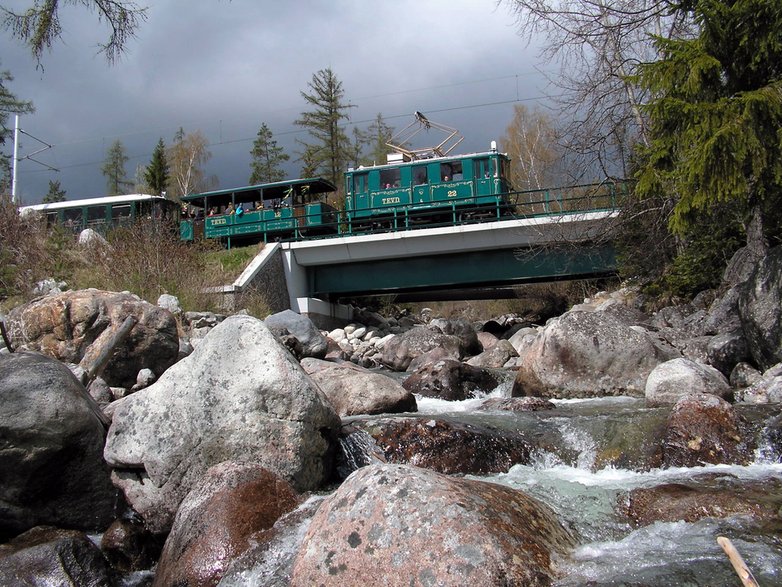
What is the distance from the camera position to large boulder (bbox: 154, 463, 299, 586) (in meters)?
4.21

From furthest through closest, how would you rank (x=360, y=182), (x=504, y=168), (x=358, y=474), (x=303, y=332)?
(x=360, y=182) < (x=504, y=168) < (x=303, y=332) < (x=358, y=474)

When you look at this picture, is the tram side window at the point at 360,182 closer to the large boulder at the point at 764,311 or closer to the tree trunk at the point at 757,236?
the tree trunk at the point at 757,236

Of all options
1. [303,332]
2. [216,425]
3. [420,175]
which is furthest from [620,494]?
[420,175]

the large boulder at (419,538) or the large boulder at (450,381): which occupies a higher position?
the large boulder at (419,538)

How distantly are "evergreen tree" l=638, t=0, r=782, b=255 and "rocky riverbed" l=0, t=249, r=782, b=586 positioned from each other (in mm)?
1866

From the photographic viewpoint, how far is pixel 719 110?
863 centimetres

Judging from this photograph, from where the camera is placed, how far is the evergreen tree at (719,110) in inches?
328

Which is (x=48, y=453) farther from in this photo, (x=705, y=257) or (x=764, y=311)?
(x=705, y=257)

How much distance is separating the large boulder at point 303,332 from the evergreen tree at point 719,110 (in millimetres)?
8010

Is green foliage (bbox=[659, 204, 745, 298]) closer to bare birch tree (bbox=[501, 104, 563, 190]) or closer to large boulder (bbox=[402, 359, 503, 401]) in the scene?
large boulder (bbox=[402, 359, 503, 401])

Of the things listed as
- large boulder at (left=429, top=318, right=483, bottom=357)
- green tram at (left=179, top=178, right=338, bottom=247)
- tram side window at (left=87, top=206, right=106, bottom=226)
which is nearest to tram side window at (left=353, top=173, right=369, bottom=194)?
green tram at (left=179, top=178, right=338, bottom=247)

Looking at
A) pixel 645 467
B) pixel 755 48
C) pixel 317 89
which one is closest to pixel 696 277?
pixel 755 48

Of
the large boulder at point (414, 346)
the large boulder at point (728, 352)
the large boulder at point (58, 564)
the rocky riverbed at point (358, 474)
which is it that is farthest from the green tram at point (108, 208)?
the large boulder at point (58, 564)

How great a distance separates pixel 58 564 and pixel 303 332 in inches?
421
